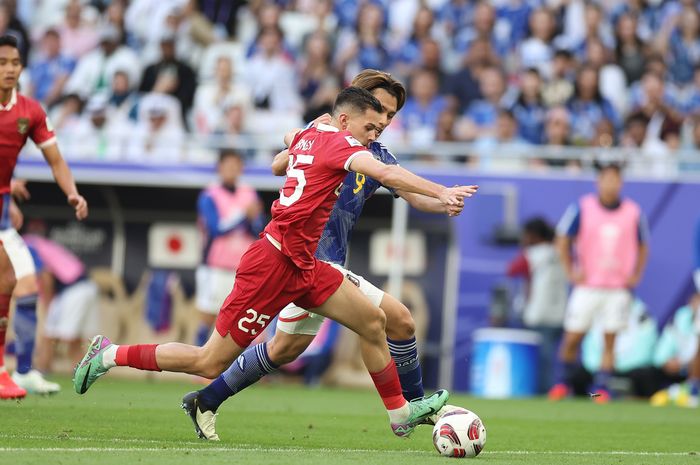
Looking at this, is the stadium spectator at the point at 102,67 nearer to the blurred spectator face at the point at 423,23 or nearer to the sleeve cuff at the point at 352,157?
the blurred spectator face at the point at 423,23

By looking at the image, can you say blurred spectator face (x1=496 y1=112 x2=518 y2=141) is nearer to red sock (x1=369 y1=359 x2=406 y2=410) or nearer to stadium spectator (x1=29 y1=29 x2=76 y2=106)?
stadium spectator (x1=29 y1=29 x2=76 y2=106)

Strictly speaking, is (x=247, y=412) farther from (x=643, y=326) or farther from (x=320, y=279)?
(x=643, y=326)

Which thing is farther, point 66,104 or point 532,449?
point 66,104

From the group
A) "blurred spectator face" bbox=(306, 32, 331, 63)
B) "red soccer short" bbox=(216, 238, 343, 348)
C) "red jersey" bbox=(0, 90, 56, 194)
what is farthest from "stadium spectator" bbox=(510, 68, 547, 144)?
"red soccer short" bbox=(216, 238, 343, 348)

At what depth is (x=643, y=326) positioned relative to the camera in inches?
656

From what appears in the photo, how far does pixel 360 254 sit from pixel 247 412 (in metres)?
6.37

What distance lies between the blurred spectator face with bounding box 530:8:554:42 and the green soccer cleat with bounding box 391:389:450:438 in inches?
474

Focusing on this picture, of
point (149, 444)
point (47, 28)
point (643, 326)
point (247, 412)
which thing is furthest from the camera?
Result: point (47, 28)

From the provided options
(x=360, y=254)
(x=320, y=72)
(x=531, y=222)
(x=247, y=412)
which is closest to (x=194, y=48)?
(x=320, y=72)

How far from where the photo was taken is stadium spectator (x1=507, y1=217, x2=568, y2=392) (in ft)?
54.7

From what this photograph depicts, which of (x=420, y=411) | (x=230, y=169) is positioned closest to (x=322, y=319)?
(x=420, y=411)

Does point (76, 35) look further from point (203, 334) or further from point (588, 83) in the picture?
point (588, 83)

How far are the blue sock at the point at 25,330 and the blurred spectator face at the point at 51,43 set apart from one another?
8.94 meters

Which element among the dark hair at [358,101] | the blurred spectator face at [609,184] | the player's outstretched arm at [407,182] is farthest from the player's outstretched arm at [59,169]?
the blurred spectator face at [609,184]
